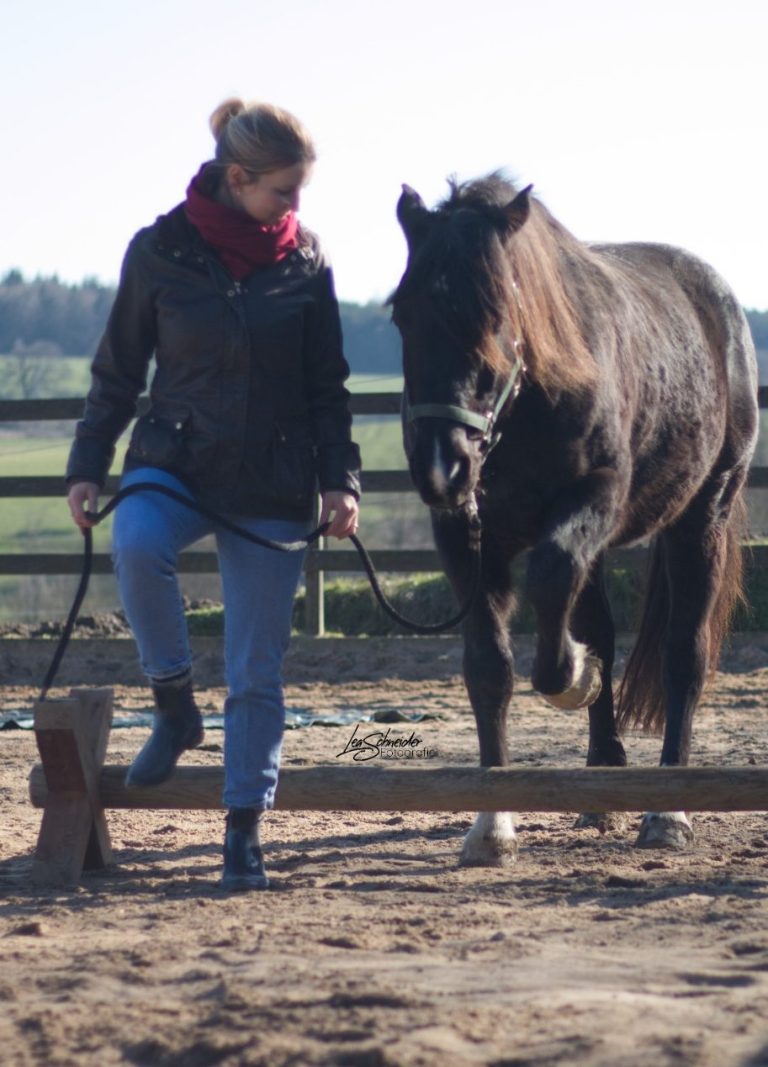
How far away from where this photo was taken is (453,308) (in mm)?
4051

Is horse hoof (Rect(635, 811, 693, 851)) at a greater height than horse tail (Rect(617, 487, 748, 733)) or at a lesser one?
lesser

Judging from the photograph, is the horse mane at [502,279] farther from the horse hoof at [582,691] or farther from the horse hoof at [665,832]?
the horse hoof at [665,832]

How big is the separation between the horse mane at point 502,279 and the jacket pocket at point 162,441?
0.77 metres

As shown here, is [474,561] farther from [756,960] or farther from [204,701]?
[204,701]

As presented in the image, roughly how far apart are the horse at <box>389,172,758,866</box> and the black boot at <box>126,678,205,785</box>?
2.88ft

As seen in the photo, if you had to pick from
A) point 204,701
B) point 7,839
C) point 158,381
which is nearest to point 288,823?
point 7,839

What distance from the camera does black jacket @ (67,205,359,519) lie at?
3.85 metres

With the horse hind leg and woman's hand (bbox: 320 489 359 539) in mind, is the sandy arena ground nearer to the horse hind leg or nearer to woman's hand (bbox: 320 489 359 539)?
the horse hind leg

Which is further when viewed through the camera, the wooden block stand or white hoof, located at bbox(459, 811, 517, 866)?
white hoof, located at bbox(459, 811, 517, 866)

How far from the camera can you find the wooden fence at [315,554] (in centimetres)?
1071

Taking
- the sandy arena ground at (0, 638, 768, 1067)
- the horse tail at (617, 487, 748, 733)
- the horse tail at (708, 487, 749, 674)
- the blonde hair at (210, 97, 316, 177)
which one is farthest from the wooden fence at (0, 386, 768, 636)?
the blonde hair at (210, 97, 316, 177)

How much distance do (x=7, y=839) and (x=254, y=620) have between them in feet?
5.14
